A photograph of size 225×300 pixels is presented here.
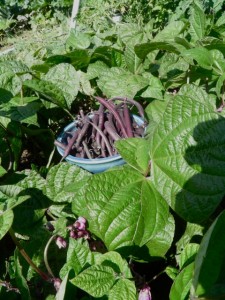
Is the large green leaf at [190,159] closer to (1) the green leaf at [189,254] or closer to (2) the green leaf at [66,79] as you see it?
(1) the green leaf at [189,254]

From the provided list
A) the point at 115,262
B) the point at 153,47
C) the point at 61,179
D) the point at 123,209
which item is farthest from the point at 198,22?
the point at 115,262

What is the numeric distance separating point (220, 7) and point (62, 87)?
79.9 inches

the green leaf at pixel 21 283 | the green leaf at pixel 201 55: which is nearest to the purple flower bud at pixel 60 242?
the green leaf at pixel 21 283

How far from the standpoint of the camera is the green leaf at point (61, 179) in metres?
1.28

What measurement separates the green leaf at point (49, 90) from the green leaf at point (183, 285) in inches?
33.7

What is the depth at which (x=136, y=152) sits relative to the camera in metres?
1.12

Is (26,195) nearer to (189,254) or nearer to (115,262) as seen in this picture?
(115,262)

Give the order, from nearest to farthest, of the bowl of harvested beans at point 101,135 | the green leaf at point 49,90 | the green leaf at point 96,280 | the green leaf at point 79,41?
1. the green leaf at point 96,280
2. the bowl of harvested beans at point 101,135
3. the green leaf at point 49,90
4. the green leaf at point 79,41

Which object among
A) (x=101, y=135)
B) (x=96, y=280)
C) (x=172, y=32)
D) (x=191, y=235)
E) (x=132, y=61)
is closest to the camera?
(x=96, y=280)

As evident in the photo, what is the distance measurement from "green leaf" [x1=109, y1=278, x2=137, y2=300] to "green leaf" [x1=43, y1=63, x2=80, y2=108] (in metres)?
0.84

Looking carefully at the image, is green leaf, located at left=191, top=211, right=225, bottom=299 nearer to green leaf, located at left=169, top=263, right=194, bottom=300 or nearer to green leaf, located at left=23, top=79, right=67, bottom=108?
green leaf, located at left=169, top=263, right=194, bottom=300

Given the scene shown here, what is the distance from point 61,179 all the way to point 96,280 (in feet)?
1.54

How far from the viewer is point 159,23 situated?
3898mm

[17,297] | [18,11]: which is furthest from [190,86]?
[18,11]
